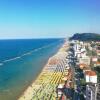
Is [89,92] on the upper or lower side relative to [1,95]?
upper

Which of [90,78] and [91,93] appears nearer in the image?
[91,93]

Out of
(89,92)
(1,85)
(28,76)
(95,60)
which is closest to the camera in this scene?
(89,92)

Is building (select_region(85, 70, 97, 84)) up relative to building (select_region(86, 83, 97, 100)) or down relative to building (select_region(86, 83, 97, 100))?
down

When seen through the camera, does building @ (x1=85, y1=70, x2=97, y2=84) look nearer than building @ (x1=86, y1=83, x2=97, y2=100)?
No

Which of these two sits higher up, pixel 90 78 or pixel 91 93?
pixel 91 93

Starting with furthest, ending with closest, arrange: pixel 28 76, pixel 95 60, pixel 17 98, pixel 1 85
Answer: pixel 95 60 < pixel 28 76 < pixel 1 85 < pixel 17 98

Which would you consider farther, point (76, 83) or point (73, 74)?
point (73, 74)

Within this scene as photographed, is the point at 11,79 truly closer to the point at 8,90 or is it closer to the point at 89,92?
the point at 8,90

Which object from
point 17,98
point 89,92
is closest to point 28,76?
point 17,98

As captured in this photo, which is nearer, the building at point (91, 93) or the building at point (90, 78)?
the building at point (91, 93)

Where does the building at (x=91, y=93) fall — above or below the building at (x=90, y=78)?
above
